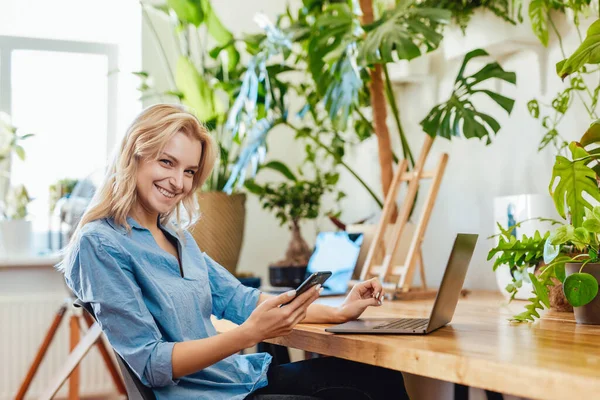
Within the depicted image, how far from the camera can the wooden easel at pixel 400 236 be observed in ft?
7.38

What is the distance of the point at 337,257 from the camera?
264 cm

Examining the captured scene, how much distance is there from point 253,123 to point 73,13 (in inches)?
56.0

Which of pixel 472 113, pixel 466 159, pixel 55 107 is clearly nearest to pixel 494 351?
pixel 472 113

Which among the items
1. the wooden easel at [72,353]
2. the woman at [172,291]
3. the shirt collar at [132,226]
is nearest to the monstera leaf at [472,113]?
the woman at [172,291]

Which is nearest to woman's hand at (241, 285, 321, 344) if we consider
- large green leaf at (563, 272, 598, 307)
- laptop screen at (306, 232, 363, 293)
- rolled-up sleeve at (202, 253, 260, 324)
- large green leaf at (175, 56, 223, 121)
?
rolled-up sleeve at (202, 253, 260, 324)

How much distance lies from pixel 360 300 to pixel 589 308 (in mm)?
472

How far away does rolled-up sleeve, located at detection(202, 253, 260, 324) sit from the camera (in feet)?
5.56

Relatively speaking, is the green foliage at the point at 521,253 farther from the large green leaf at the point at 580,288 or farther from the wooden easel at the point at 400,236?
the wooden easel at the point at 400,236

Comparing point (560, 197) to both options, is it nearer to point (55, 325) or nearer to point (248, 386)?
point (248, 386)

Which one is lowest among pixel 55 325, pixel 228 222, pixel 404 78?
pixel 55 325

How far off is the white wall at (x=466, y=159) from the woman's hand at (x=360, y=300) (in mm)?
957

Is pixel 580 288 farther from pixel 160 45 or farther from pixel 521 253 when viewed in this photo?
pixel 160 45

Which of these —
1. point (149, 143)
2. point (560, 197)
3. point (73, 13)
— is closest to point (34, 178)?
point (73, 13)

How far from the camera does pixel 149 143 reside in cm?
145
